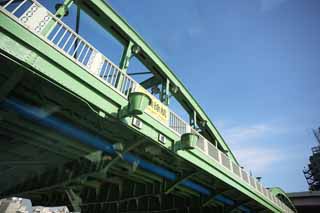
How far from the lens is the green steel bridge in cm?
323

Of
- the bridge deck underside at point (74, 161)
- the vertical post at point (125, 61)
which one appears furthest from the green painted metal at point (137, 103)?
the vertical post at point (125, 61)

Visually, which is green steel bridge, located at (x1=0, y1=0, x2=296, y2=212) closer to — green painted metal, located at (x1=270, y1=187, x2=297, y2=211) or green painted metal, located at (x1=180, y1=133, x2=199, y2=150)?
green painted metal, located at (x1=180, y1=133, x2=199, y2=150)

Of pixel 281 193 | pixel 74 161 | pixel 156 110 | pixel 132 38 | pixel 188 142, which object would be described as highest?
pixel 132 38

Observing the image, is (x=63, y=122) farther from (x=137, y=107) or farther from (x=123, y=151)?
(x=137, y=107)

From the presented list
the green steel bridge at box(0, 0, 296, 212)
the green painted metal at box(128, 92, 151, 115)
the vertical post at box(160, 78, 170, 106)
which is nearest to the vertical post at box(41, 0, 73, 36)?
the green steel bridge at box(0, 0, 296, 212)

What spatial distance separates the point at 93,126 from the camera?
4.72 m

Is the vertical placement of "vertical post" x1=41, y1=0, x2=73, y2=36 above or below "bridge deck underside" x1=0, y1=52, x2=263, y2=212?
above

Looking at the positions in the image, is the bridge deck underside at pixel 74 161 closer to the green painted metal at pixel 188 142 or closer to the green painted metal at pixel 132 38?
the green painted metal at pixel 188 142

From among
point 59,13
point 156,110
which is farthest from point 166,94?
point 59,13

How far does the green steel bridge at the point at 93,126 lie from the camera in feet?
10.6

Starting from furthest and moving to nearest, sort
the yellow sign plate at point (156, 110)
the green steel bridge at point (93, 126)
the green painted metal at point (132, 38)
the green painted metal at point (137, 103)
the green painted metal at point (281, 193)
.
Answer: the green painted metal at point (281, 193)
the green painted metal at point (132, 38)
the yellow sign plate at point (156, 110)
the green painted metal at point (137, 103)
the green steel bridge at point (93, 126)

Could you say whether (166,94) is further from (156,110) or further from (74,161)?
(74,161)

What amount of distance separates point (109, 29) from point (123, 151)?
4213 mm

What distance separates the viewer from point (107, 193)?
8.84m
